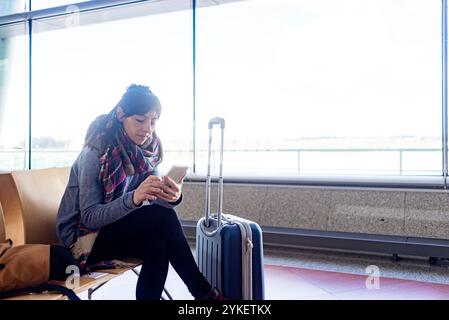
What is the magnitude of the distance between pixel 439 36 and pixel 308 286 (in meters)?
1.99

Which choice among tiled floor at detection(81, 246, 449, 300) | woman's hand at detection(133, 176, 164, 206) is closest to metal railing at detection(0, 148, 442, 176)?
tiled floor at detection(81, 246, 449, 300)

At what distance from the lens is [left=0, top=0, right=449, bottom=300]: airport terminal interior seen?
2.93m

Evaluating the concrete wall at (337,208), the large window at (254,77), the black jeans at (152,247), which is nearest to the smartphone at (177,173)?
the black jeans at (152,247)

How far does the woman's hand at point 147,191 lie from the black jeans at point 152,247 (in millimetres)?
150

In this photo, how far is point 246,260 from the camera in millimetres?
1573

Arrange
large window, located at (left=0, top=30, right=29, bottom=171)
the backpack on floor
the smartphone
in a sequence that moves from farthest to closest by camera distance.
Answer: large window, located at (left=0, top=30, right=29, bottom=171) → the smartphone → the backpack on floor

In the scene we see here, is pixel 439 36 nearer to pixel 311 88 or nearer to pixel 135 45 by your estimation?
pixel 311 88

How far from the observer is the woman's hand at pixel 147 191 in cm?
137

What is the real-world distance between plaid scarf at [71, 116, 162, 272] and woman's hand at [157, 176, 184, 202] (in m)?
0.16

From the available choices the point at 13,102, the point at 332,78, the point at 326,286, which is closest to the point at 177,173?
the point at 326,286

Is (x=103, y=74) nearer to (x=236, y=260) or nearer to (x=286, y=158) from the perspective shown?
(x=286, y=158)

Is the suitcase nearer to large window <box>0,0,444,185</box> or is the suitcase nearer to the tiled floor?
the tiled floor

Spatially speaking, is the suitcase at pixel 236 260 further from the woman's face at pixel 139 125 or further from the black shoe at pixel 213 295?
the woman's face at pixel 139 125
